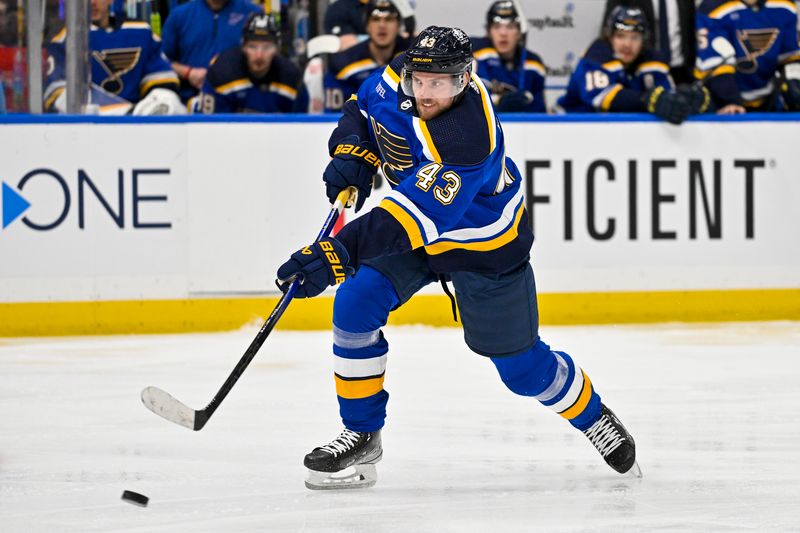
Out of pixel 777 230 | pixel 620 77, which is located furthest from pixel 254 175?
pixel 777 230

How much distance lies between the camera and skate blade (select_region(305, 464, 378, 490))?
115 inches

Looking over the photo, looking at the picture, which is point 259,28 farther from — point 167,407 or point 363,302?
point 167,407

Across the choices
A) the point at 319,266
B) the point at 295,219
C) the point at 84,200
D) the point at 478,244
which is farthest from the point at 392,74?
the point at 84,200

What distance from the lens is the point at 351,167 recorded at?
10.0 ft

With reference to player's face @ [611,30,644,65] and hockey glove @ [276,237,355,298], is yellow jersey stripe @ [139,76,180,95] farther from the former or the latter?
hockey glove @ [276,237,355,298]

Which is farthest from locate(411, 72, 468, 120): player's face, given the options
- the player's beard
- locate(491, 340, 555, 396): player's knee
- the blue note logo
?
the blue note logo

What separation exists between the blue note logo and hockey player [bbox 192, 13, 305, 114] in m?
0.57

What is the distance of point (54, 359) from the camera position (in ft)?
15.6

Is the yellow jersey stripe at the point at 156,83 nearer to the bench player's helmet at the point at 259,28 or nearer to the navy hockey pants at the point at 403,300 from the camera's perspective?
the bench player's helmet at the point at 259,28

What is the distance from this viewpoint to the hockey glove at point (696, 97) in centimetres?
556

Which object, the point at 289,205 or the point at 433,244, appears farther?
the point at 289,205

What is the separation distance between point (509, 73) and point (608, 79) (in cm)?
45

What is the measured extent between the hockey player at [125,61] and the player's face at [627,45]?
196 cm

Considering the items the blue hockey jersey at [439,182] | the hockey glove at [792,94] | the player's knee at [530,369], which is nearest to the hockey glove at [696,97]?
the hockey glove at [792,94]
